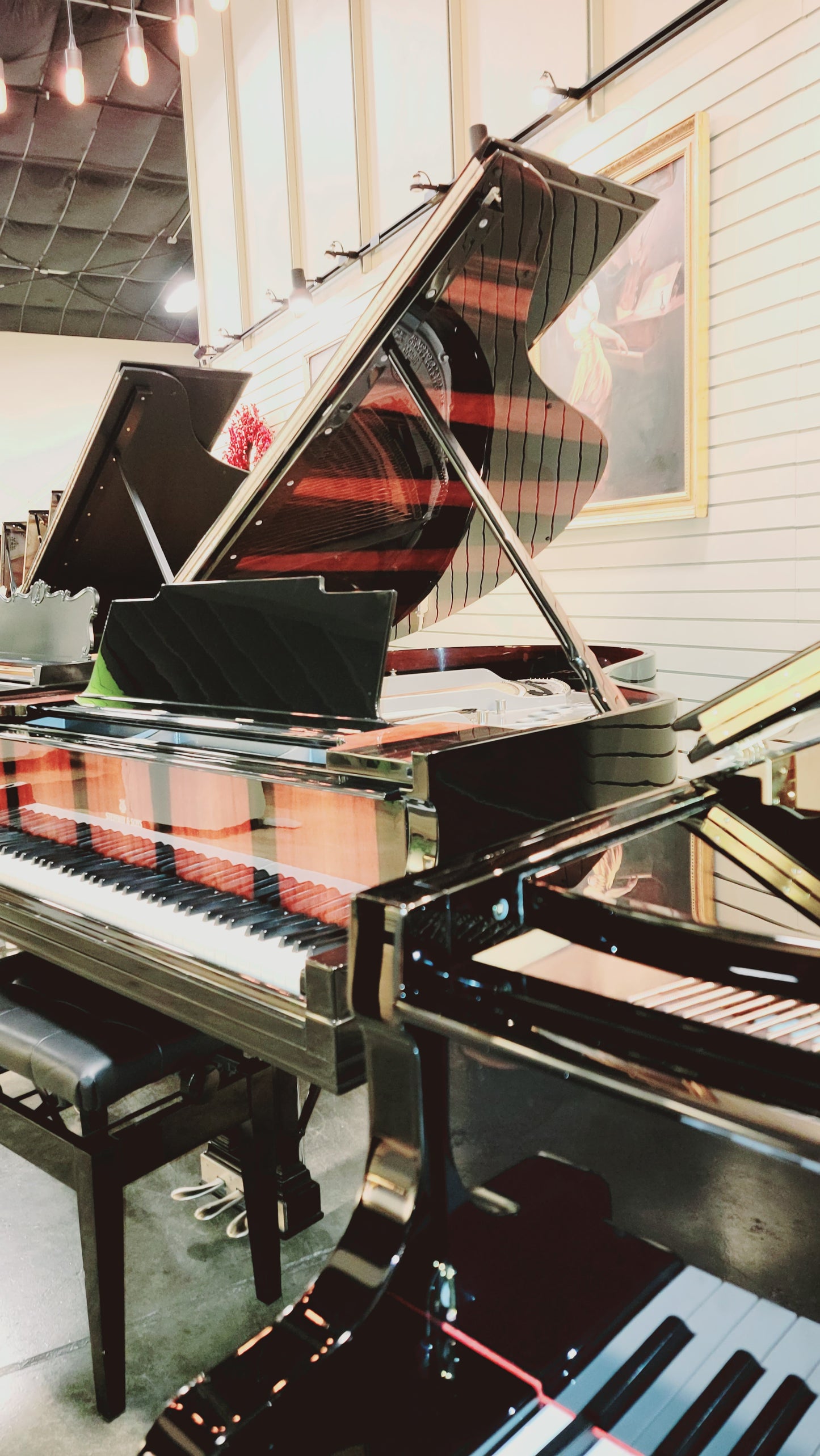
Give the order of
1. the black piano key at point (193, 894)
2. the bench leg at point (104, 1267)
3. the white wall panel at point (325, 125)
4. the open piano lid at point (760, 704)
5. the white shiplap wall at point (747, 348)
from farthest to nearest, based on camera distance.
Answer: the white wall panel at point (325, 125) → the white shiplap wall at point (747, 348) → the black piano key at point (193, 894) → the bench leg at point (104, 1267) → the open piano lid at point (760, 704)

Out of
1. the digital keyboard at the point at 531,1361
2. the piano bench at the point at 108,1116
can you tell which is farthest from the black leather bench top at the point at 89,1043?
the digital keyboard at the point at 531,1361

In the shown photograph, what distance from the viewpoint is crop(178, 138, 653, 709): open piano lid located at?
170 cm

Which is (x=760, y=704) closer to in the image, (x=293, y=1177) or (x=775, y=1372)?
(x=775, y=1372)

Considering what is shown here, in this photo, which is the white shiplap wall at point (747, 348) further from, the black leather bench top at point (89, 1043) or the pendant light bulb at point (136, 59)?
the black leather bench top at point (89, 1043)

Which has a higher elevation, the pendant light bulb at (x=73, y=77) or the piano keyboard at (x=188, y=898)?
the pendant light bulb at (x=73, y=77)

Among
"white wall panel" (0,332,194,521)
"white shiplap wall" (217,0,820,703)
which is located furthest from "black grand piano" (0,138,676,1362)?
"white wall panel" (0,332,194,521)

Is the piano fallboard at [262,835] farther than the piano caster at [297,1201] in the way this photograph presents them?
No

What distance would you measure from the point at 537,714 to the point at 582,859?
883 millimetres

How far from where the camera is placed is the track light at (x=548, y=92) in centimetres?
354

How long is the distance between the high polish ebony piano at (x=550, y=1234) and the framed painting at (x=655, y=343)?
271 cm

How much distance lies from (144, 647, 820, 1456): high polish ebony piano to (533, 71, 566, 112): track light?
12.0 feet

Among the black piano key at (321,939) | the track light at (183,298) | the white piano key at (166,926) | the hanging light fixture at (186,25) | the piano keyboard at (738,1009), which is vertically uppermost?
the track light at (183,298)

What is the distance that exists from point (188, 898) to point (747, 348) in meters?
2.64

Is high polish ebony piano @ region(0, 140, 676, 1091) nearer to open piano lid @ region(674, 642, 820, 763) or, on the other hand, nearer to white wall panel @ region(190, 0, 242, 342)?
open piano lid @ region(674, 642, 820, 763)
